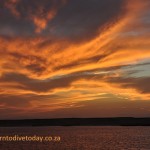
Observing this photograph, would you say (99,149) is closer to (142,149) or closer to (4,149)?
(142,149)

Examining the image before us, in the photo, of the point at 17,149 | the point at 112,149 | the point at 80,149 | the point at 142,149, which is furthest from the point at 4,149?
the point at 142,149

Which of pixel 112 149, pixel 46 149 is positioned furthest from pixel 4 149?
pixel 112 149

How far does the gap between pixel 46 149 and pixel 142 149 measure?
86.3ft

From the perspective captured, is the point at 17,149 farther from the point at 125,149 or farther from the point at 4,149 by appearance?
the point at 125,149

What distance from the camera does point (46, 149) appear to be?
344 feet

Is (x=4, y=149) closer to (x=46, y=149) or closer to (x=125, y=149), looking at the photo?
(x=46, y=149)

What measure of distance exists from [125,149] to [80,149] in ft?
40.1

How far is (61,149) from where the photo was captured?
104062mm

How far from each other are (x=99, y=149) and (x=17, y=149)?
22.5 metres

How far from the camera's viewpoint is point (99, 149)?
103m

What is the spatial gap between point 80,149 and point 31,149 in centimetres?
1345

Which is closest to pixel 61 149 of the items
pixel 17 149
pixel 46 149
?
pixel 46 149

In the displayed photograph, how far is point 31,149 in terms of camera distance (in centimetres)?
10356

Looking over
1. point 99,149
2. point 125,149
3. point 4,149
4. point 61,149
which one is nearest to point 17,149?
point 4,149
